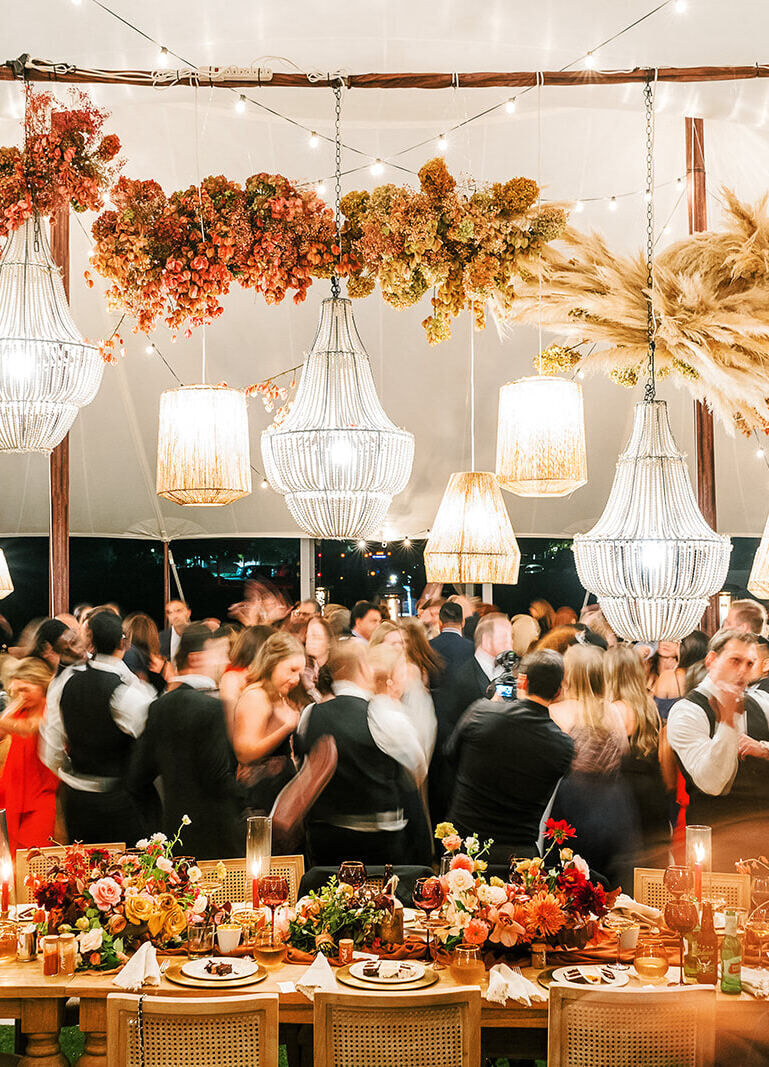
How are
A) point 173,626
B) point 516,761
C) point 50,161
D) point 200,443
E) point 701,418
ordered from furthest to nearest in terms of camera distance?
point 173,626
point 701,418
point 516,761
point 200,443
point 50,161

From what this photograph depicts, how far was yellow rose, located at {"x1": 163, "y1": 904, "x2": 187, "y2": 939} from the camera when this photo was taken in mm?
3119

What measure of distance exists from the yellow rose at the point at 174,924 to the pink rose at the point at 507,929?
947 mm

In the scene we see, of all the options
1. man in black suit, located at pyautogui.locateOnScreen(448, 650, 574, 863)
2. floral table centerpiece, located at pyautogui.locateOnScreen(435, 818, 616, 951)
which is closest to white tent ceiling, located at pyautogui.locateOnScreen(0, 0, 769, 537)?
man in black suit, located at pyautogui.locateOnScreen(448, 650, 574, 863)

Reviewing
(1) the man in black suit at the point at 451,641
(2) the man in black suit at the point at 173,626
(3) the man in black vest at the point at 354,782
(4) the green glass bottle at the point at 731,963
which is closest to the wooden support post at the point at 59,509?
(2) the man in black suit at the point at 173,626

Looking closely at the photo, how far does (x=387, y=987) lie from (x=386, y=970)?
0.09 m

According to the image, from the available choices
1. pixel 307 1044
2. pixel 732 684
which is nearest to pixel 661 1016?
pixel 307 1044

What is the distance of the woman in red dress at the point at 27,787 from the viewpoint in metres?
4.55

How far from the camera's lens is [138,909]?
10.1ft

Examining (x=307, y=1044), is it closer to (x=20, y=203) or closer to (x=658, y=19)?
(x=20, y=203)

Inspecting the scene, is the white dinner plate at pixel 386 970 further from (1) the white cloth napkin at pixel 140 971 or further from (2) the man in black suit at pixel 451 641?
(2) the man in black suit at pixel 451 641

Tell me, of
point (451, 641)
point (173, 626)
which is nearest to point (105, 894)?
point (451, 641)

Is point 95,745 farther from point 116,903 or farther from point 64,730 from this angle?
point 116,903

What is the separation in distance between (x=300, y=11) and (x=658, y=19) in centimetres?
134

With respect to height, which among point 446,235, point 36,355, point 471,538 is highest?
point 446,235
